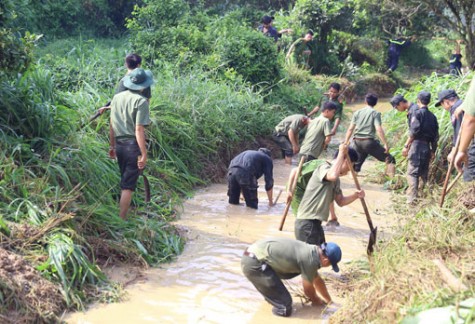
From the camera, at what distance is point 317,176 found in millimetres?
6770

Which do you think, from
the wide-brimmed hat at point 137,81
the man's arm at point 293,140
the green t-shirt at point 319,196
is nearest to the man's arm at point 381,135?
the man's arm at point 293,140

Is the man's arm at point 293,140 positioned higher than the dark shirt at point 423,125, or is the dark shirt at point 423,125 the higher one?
the dark shirt at point 423,125

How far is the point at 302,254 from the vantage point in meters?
5.77

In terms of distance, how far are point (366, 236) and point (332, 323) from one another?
330cm

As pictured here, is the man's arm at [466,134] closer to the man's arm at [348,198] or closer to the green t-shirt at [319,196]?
the man's arm at [348,198]

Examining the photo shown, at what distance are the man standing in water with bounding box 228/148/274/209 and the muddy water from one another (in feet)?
0.80

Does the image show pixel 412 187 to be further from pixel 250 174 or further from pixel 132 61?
pixel 132 61

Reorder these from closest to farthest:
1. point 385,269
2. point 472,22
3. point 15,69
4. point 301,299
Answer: point 385,269
point 301,299
point 15,69
point 472,22

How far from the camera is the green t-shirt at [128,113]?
7.47 metres

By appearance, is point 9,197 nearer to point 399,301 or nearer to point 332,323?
point 332,323

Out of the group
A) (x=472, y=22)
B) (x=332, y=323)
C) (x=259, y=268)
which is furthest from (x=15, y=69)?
(x=472, y=22)

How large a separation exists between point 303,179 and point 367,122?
12.6 ft

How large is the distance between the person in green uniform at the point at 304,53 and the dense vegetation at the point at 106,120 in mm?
338

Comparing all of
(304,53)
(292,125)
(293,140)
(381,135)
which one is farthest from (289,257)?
(304,53)
